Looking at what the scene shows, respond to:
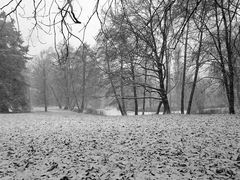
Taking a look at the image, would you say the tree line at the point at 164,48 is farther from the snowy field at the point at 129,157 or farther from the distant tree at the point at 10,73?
the distant tree at the point at 10,73

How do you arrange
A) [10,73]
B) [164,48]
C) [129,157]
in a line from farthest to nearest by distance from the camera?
1. [10,73]
2. [129,157]
3. [164,48]

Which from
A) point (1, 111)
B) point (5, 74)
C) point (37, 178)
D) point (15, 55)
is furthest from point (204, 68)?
point (1, 111)

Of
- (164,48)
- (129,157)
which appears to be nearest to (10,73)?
(129,157)

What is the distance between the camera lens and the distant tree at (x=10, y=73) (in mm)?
15172

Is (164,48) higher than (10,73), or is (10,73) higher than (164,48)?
(10,73)

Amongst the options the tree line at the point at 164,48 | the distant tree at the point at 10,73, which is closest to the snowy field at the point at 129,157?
the tree line at the point at 164,48

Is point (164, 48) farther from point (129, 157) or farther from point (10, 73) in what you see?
point (10, 73)

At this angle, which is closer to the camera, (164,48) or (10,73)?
(164,48)

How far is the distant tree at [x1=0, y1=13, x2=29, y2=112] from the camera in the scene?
15.2m

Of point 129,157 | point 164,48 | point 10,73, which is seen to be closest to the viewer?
point 164,48

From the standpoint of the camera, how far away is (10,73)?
1599 centimetres

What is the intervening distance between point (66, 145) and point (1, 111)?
15.6 meters

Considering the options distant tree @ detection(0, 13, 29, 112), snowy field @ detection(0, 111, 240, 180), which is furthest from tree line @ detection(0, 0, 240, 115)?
distant tree @ detection(0, 13, 29, 112)

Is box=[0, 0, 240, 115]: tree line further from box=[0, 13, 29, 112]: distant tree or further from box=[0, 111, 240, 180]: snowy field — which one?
box=[0, 13, 29, 112]: distant tree
